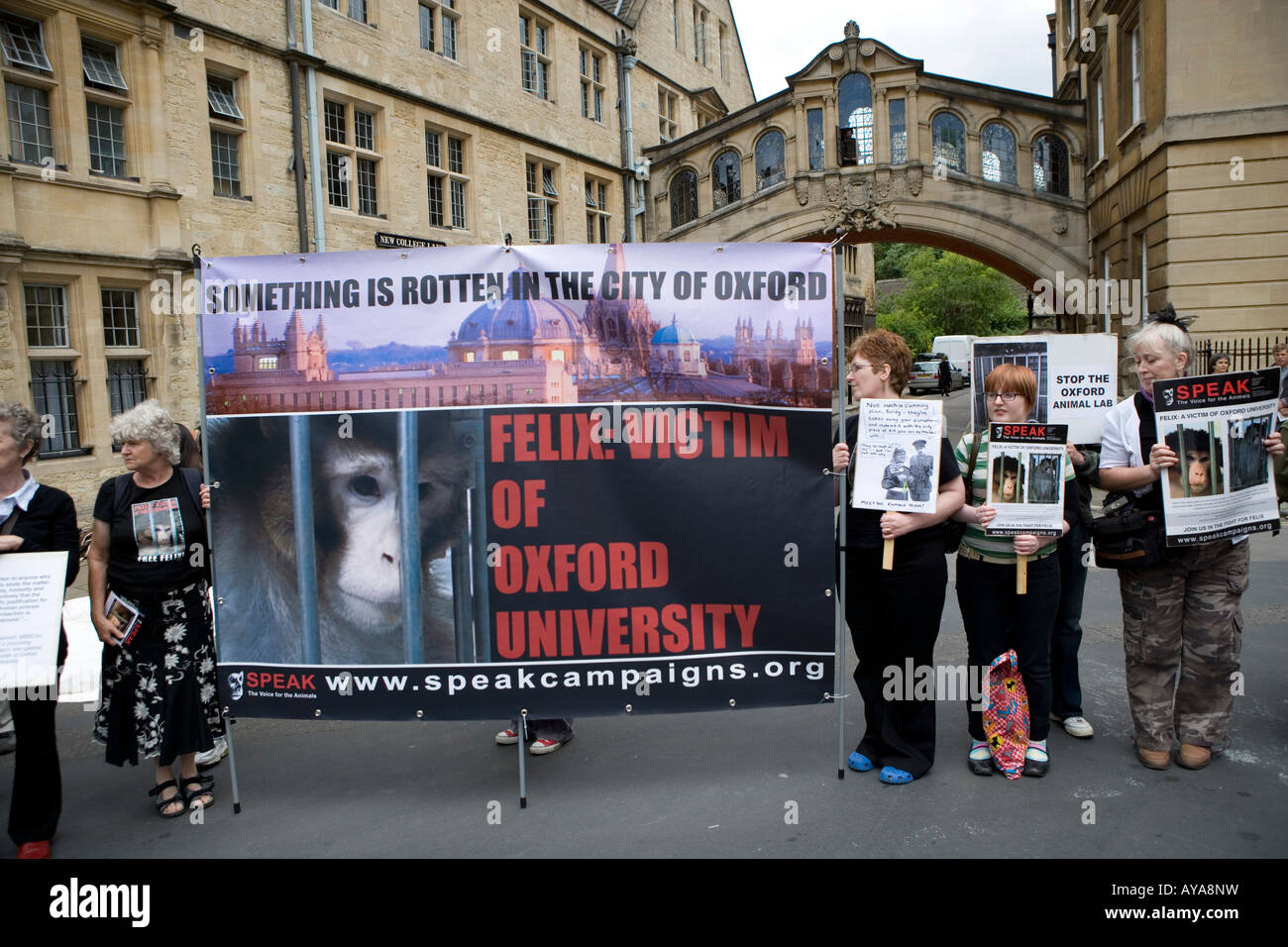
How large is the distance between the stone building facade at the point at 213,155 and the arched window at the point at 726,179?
4.79 meters

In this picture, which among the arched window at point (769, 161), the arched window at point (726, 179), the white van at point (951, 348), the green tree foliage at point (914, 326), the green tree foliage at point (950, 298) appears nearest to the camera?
the arched window at point (769, 161)

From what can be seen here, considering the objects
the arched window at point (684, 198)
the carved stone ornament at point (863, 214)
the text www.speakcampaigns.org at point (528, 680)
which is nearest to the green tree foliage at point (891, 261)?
the arched window at point (684, 198)

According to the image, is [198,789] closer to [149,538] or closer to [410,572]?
[149,538]

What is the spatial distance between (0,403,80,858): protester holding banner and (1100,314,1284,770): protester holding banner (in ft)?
15.7

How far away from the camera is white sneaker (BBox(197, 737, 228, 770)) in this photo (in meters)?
5.02

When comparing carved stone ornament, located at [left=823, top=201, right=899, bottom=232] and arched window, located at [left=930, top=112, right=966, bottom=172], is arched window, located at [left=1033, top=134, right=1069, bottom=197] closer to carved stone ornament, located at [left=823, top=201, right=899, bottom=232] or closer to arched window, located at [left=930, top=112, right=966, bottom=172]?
arched window, located at [left=930, top=112, right=966, bottom=172]

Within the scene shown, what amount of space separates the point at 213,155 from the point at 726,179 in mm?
15704

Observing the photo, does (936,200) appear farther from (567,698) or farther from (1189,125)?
(567,698)

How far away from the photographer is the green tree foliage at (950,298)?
56.0m

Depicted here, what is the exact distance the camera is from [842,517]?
4.42 meters

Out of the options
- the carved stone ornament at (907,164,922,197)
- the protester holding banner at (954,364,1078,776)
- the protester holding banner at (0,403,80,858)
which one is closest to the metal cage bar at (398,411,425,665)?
the protester holding banner at (0,403,80,858)

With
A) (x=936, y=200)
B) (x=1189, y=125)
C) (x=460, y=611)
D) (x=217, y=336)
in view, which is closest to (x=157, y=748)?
(x=460, y=611)

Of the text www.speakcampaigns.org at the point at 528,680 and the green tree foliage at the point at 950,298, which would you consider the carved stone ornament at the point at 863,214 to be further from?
the green tree foliage at the point at 950,298

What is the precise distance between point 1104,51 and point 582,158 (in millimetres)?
12450
